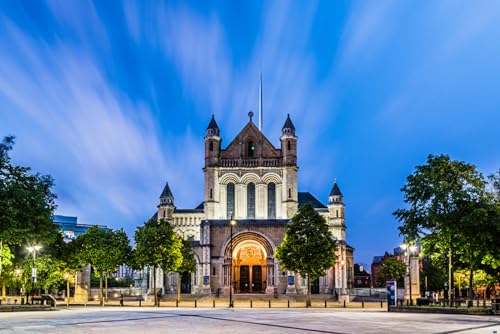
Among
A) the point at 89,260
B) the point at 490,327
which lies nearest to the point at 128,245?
the point at 89,260

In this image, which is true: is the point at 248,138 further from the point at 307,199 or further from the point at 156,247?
the point at 156,247

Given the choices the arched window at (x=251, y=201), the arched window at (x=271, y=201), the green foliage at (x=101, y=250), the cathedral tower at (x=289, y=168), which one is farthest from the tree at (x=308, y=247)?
the green foliage at (x=101, y=250)

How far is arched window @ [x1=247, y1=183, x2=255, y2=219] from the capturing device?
7338cm

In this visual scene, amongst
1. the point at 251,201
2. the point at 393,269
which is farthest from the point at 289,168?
the point at 393,269

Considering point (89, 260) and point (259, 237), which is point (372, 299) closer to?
point (259, 237)

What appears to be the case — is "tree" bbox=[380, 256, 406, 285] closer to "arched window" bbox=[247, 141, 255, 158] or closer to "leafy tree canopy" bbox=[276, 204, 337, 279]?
"arched window" bbox=[247, 141, 255, 158]

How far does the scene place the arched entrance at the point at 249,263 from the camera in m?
70.8

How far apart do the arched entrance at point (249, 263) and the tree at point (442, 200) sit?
34.8m

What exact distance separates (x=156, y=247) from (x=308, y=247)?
1584 cm

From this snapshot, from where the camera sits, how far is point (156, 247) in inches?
2170

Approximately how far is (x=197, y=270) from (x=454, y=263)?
34276 mm

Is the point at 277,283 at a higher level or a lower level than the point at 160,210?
lower

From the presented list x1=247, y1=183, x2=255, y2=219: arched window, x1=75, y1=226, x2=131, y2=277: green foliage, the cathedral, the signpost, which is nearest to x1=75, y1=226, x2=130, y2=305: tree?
x1=75, y1=226, x2=131, y2=277: green foliage

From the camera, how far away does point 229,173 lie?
7406cm
